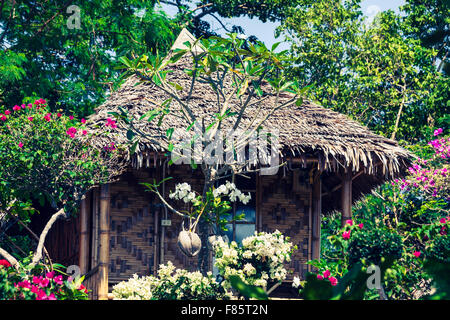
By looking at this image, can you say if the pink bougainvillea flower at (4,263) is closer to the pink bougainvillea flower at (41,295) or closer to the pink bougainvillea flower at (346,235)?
the pink bougainvillea flower at (41,295)

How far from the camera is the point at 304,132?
655cm

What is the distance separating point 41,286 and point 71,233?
14.2 feet

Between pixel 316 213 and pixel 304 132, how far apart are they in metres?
1.45

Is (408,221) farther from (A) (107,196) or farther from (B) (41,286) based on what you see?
(B) (41,286)

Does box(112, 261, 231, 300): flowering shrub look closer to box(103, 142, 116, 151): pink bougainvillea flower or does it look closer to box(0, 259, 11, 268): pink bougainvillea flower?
box(0, 259, 11, 268): pink bougainvillea flower

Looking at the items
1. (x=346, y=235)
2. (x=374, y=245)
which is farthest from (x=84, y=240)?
(x=374, y=245)

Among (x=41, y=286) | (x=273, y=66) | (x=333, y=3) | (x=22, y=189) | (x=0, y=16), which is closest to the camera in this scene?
(x=41, y=286)

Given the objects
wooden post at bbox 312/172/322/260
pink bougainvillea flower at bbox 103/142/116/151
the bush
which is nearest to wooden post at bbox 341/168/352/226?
wooden post at bbox 312/172/322/260

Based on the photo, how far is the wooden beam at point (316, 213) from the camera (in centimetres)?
727

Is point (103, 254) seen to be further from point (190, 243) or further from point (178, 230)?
point (190, 243)

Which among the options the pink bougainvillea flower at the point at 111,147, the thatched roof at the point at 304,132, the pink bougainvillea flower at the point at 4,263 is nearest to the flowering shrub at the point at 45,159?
the pink bougainvillea flower at the point at 111,147

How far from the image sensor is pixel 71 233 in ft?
24.9

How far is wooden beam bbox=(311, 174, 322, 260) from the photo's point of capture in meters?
7.27
